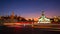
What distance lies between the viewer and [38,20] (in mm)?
120188

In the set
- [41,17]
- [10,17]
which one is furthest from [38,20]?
[10,17]

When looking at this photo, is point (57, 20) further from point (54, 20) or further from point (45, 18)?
A: point (45, 18)

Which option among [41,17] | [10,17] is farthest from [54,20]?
[10,17]

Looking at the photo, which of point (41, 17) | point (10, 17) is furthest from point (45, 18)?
point (10, 17)

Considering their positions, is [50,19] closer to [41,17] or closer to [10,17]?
[41,17]

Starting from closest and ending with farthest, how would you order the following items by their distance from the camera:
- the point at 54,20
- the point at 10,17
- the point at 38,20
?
the point at 10,17
the point at 54,20
the point at 38,20

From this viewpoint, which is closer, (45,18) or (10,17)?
(10,17)

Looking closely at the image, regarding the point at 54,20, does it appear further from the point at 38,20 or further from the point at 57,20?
the point at 38,20

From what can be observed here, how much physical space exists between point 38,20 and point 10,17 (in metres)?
22.5

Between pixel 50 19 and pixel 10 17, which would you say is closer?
pixel 10 17

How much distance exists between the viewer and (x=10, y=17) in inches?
4124

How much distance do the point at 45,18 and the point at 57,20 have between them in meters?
9.39

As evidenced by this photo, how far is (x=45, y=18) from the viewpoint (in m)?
117

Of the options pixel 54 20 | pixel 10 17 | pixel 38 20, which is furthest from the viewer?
pixel 38 20
